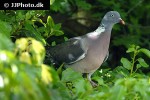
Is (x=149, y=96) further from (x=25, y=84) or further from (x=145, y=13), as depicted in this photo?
(x=145, y=13)

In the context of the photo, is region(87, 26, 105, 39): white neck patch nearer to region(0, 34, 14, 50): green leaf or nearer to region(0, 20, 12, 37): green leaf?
region(0, 20, 12, 37): green leaf

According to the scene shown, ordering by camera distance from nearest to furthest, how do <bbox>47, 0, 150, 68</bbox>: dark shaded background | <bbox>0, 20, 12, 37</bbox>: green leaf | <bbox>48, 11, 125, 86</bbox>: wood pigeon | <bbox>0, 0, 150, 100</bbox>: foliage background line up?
1. <bbox>0, 0, 150, 100</bbox>: foliage background
2. <bbox>0, 20, 12, 37</bbox>: green leaf
3. <bbox>48, 11, 125, 86</bbox>: wood pigeon
4. <bbox>47, 0, 150, 68</bbox>: dark shaded background

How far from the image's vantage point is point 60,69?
112 inches

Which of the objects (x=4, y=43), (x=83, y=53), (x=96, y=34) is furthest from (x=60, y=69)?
(x=96, y=34)

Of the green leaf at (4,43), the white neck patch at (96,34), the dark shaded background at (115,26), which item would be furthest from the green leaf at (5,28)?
the dark shaded background at (115,26)

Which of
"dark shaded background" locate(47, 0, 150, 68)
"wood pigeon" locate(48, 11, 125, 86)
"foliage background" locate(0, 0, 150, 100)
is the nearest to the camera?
"foliage background" locate(0, 0, 150, 100)

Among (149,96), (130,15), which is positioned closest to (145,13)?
(130,15)

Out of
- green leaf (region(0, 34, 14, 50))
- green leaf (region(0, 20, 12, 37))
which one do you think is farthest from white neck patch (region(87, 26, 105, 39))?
green leaf (region(0, 34, 14, 50))

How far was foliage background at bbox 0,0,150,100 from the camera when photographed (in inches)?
67.9

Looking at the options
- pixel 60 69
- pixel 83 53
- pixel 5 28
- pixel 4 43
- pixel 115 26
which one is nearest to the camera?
pixel 4 43

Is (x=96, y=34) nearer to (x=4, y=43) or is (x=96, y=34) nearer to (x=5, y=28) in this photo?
(x=5, y=28)

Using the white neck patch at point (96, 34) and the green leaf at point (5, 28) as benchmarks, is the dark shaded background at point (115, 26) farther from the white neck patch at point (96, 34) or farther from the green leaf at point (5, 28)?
the green leaf at point (5, 28)

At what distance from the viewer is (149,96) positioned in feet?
7.37

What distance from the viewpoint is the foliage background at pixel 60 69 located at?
5.65 ft
